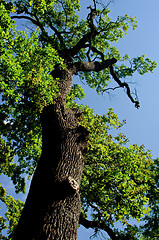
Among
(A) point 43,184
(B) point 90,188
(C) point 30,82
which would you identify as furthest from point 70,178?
(B) point 90,188

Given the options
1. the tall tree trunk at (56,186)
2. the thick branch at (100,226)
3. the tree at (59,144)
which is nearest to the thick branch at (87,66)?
the tree at (59,144)

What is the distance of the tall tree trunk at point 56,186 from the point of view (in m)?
3.47

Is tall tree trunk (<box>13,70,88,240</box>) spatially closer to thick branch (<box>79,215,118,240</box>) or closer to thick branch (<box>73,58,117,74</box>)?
thick branch (<box>73,58,117,74</box>)

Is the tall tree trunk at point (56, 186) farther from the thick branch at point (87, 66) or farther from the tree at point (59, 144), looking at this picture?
the thick branch at point (87, 66)

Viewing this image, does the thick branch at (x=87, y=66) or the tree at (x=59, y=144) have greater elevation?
the thick branch at (x=87, y=66)

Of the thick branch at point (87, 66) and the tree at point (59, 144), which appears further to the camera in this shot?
the thick branch at point (87, 66)

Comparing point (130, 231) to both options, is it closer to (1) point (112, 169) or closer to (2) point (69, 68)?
(1) point (112, 169)

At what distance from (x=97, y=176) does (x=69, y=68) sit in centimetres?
537

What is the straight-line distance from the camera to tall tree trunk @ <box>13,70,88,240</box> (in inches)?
137

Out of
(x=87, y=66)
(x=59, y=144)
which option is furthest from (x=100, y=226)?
(x=87, y=66)

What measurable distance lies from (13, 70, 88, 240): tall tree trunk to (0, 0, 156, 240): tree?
0.02m

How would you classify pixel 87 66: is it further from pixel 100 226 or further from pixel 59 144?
pixel 100 226

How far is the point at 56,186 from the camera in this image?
13.3 ft

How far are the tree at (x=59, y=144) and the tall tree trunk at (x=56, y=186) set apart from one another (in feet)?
0.06
